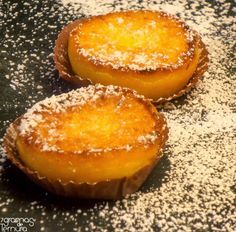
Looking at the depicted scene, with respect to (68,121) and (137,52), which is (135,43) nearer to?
(137,52)

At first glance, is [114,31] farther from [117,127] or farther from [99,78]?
[117,127]

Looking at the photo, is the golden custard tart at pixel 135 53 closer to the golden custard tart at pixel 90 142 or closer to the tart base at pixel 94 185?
the golden custard tart at pixel 90 142

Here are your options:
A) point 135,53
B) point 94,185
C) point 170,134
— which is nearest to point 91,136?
point 94,185

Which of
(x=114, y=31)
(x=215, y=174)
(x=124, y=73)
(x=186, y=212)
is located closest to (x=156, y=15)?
(x=114, y=31)

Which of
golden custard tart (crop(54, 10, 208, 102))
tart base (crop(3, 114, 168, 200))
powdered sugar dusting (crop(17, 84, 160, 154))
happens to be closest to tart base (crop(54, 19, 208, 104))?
golden custard tart (crop(54, 10, 208, 102))

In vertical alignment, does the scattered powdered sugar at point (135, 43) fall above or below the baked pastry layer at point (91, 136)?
above

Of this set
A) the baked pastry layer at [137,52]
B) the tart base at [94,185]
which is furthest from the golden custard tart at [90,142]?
the baked pastry layer at [137,52]
